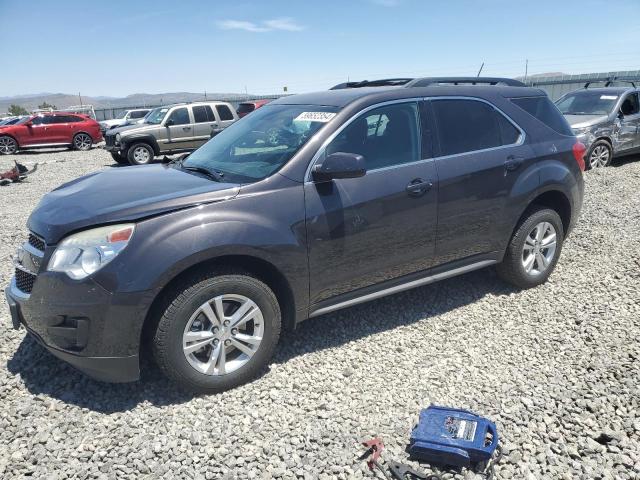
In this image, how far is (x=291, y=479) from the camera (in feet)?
7.92

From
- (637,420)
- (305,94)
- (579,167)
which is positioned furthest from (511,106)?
(637,420)

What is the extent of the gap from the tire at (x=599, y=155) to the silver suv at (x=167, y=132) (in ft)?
30.9

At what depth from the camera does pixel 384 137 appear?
356 centimetres

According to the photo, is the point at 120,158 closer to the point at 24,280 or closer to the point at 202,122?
the point at 202,122

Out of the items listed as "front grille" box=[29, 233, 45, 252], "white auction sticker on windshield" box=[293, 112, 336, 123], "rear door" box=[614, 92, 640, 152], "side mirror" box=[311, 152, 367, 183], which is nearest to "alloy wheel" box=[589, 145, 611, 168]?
"rear door" box=[614, 92, 640, 152]

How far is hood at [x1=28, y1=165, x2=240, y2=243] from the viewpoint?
2760 millimetres

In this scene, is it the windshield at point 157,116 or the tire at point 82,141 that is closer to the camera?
the windshield at point 157,116

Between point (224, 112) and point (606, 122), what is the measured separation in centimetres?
1045

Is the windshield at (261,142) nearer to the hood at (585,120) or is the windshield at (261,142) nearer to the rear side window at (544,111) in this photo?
the rear side window at (544,111)

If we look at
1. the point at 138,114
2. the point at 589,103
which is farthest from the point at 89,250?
the point at 138,114

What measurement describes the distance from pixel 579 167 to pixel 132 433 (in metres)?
4.24

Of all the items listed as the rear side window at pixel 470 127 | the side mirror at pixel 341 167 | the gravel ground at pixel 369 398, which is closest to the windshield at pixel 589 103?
the gravel ground at pixel 369 398

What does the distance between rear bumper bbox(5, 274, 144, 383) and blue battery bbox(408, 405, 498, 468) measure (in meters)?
1.63

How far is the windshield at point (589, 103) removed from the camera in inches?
419
